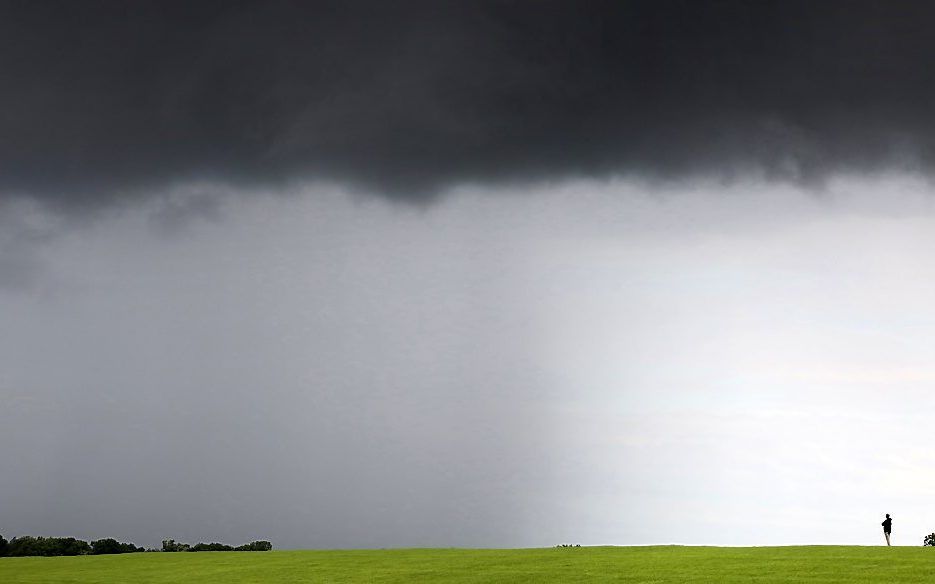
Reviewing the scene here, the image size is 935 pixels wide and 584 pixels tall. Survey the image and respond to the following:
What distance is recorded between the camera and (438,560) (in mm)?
59781

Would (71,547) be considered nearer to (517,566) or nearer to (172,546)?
(172,546)

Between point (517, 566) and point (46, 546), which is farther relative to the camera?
point (46, 546)

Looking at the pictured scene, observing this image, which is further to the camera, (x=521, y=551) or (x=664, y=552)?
(x=521, y=551)

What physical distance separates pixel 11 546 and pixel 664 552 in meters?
78.1

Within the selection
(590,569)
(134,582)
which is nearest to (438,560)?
(590,569)

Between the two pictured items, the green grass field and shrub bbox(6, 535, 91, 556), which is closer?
the green grass field

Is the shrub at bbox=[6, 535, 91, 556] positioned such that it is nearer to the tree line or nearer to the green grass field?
the tree line

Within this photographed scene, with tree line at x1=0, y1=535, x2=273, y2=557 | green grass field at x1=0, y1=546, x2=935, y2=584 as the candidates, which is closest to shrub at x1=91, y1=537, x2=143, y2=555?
tree line at x1=0, y1=535, x2=273, y2=557

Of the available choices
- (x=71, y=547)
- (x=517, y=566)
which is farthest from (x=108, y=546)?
(x=517, y=566)

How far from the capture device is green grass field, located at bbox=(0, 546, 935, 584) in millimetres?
45625

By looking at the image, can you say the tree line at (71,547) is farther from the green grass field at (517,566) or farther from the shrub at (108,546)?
the green grass field at (517,566)

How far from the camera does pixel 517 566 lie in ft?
176

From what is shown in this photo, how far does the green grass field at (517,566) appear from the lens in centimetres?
4562

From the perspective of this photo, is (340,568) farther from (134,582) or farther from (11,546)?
(11,546)
